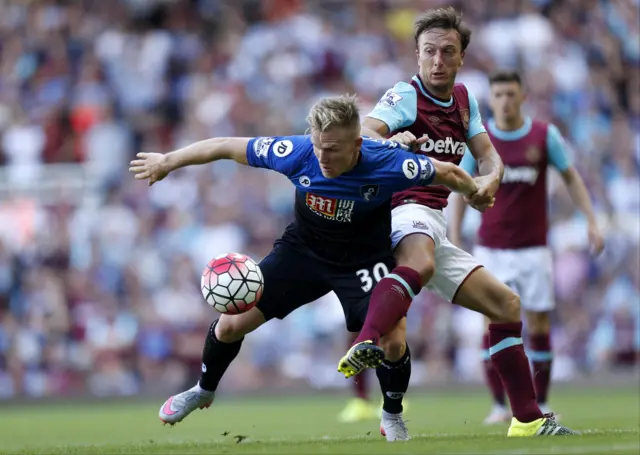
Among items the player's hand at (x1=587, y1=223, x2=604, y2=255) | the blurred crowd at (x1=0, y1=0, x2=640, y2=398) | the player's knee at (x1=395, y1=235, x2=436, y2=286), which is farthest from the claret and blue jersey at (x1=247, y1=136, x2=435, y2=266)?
the blurred crowd at (x1=0, y1=0, x2=640, y2=398)

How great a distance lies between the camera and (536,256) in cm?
1073

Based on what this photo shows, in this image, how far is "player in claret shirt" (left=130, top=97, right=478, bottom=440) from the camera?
7.14m

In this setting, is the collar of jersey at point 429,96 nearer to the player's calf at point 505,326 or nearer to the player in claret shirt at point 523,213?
the player's calf at point 505,326

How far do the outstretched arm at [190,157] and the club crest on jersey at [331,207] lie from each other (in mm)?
481

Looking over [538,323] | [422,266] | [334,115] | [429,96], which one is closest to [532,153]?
[538,323]

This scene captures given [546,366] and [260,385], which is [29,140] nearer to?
[260,385]

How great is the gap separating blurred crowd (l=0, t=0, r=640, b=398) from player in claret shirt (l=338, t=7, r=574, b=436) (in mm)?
8088

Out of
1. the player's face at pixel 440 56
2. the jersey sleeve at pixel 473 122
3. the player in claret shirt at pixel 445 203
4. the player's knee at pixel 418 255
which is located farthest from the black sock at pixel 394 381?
the player's face at pixel 440 56

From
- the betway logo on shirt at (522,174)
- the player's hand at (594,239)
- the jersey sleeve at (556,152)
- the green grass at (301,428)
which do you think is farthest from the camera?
the betway logo on shirt at (522,174)

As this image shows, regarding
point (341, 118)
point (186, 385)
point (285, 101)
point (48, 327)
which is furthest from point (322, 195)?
point (285, 101)

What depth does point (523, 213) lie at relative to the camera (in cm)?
1068

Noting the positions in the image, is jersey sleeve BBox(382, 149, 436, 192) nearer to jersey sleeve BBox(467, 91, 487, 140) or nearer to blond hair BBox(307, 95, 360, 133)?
blond hair BBox(307, 95, 360, 133)

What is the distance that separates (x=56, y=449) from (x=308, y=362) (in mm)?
8716

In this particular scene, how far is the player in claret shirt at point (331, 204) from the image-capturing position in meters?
7.14
